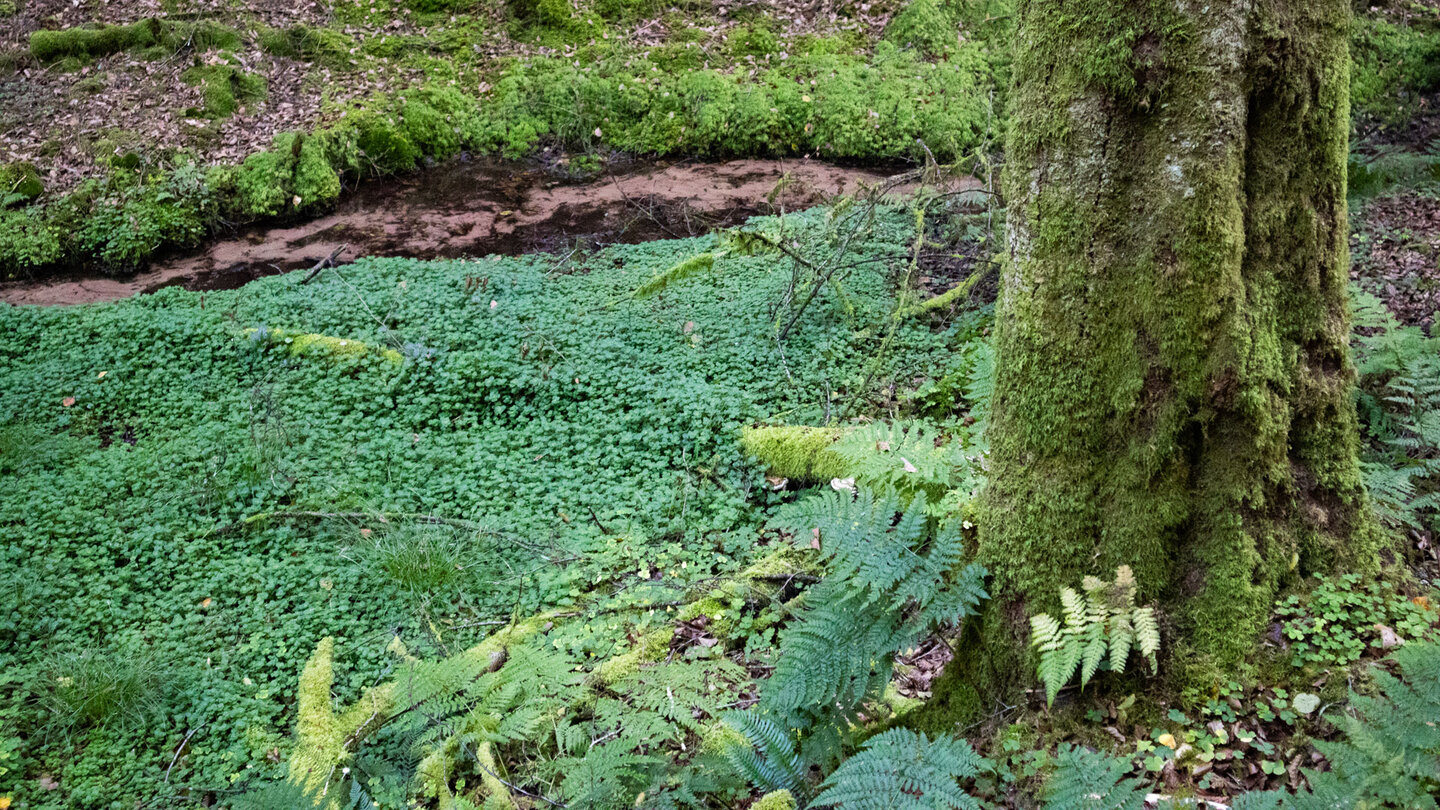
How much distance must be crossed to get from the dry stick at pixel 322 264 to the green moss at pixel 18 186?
355cm

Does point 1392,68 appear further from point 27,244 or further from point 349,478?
point 27,244

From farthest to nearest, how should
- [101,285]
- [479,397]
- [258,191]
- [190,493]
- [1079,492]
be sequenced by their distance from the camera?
[258,191] < [101,285] < [479,397] < [190,493] < [1079,492]

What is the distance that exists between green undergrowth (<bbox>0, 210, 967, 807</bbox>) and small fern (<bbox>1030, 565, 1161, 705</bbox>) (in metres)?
1.71

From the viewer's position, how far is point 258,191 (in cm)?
959

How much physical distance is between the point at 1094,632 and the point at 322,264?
831 centimetres

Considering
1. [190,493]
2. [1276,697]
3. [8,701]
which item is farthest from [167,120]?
[1276,697]

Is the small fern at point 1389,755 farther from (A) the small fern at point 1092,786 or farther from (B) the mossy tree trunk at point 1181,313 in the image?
(B) the mossy tree trunk at point 1181,313

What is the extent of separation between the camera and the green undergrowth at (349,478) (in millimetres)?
4102

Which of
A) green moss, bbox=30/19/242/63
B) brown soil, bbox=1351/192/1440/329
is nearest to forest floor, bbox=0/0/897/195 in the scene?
green moss, bbox=30/19/242/63

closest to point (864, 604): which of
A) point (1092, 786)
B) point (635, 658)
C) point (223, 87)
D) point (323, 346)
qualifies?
point (1092, 786)

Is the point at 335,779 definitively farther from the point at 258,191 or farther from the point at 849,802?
the point at 258,191

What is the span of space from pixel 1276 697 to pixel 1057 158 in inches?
63.7

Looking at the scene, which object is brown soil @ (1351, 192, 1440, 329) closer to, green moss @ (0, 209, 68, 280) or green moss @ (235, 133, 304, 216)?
green moss @ (235, 133, 304, 216)

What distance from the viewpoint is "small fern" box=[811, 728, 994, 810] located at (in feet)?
6.52
